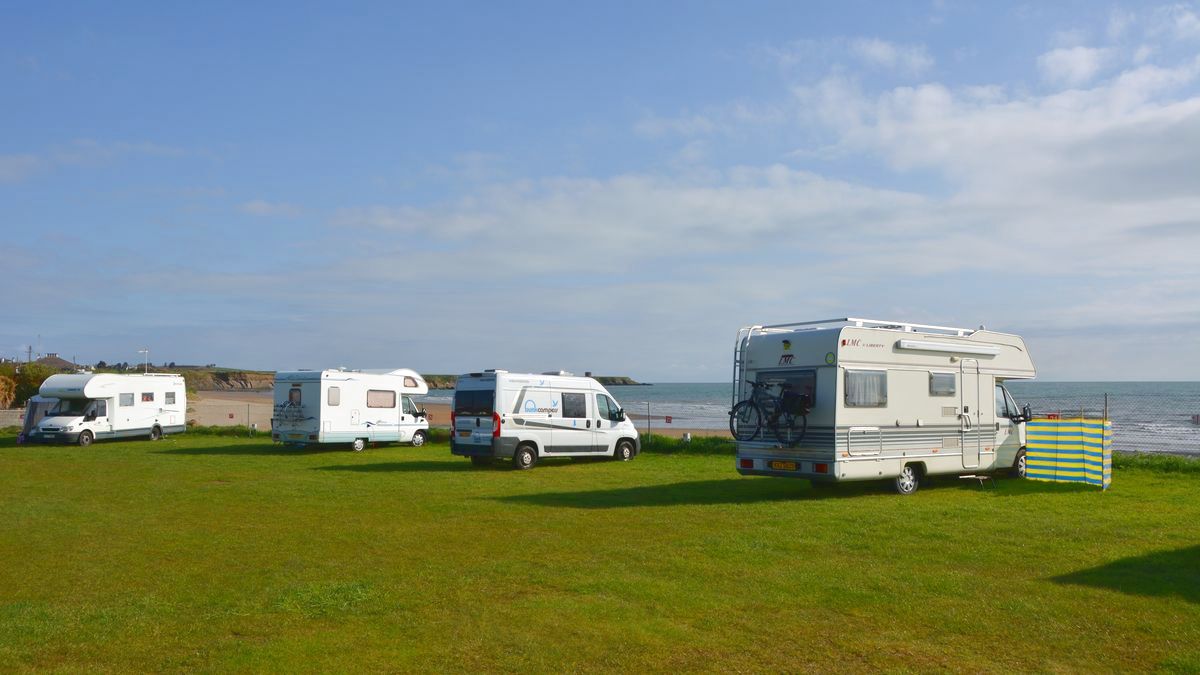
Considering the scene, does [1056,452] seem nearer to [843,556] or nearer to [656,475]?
[656,475]

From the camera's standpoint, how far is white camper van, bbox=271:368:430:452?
82.8 feet

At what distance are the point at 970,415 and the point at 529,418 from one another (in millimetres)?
8744

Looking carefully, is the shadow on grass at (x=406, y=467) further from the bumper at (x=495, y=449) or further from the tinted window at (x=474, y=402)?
the tinted window at (x=474, y=402)

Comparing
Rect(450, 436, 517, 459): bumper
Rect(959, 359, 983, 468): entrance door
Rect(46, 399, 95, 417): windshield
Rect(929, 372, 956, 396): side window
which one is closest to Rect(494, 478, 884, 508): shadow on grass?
Rect(959, 359, 983, 468): entrance door

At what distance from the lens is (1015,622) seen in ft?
23.3

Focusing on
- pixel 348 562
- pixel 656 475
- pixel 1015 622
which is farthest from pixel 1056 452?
pixel 348 562

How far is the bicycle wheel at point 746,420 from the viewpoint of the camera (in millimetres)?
14984

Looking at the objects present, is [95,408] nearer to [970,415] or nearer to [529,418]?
[529,418]

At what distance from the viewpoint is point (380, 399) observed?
27.0m

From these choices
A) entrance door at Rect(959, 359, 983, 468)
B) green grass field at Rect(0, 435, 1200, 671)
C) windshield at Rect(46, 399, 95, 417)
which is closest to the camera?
green grass field at Rect(0, 435, 1200, 671)

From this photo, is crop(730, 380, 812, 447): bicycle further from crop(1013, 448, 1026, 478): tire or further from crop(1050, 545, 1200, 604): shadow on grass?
crop(1050, 545, 1200, 604): shadow on grass

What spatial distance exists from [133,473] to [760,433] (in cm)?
1268

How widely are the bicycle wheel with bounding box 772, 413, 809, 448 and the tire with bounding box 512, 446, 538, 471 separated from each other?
7051 millimetres

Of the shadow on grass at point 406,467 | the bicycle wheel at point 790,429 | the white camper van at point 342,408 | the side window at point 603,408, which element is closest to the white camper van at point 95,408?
the white camper van at point 342,408
